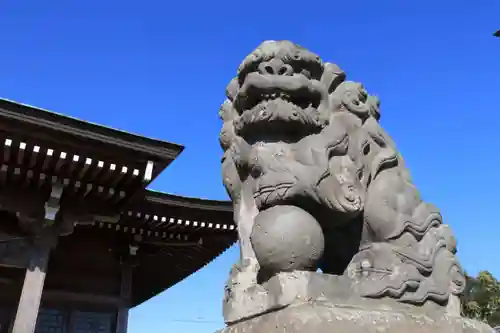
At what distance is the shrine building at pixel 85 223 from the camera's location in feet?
18.1

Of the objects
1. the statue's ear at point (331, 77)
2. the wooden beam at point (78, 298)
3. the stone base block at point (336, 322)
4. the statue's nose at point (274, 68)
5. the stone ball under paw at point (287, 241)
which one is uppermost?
the wooden beam at point (78, 298)

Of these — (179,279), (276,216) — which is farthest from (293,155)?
(179,279)

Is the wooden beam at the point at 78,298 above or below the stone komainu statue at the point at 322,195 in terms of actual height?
above

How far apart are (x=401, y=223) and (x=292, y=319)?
0.65 meters

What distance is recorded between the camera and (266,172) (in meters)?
1.77

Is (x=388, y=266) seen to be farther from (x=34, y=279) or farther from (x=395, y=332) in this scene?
(x=34, y=279)

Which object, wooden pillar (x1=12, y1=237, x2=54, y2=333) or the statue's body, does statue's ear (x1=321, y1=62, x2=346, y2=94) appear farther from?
wooden pillar (x1=12, y1=237, x2=54, y2=333)

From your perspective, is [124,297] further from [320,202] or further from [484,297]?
[484,297]

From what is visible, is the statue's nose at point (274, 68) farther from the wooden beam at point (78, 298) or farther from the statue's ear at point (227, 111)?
the wooden beam at point (78, 298)

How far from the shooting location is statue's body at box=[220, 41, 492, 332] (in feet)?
5.35

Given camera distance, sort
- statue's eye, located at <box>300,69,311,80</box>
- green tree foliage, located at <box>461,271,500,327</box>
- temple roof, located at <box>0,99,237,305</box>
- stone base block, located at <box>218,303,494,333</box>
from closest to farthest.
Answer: stone base block, located at <box>218,303,494,333</box> < statue's eye, located at <box>300,69,311,80</box> < temple roof, located at <box>0,99,237,305</box> < green tree foliage, located at <box>461,271,500,327</box>

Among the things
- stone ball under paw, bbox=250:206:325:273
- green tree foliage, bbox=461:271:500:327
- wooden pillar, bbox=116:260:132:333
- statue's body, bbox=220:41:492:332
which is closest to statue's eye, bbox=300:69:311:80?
statue's body, bbox=220:41:492:332

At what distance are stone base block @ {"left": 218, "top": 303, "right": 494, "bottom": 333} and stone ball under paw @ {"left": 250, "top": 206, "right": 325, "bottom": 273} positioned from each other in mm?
156

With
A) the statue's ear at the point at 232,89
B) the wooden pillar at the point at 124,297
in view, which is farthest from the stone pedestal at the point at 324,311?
the wooden pillar at the point at 124,297
